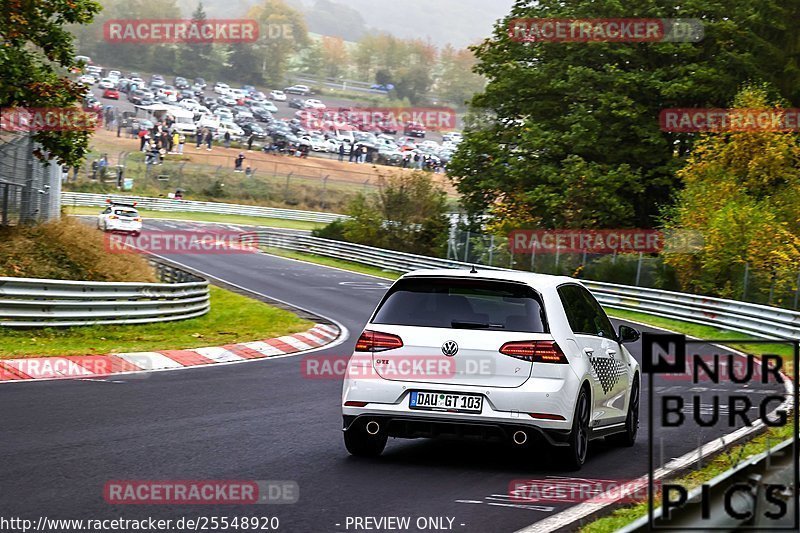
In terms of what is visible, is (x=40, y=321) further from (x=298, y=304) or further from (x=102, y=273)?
(x=298, y=304)

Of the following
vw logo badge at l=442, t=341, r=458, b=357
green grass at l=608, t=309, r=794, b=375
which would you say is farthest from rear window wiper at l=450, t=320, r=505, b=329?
green grass at l=608, t=309, r=794, b=375

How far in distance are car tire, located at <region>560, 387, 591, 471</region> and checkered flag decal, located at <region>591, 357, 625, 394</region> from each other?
0.41 m

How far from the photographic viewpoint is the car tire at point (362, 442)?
384 inches

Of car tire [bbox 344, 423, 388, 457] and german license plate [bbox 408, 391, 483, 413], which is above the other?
german license plate [bbox 408, 391, 483, 413]

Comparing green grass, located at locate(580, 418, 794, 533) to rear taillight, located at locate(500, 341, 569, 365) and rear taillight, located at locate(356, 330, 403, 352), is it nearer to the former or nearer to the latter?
rear taillight, located at locate(500, 341, 569, 365)

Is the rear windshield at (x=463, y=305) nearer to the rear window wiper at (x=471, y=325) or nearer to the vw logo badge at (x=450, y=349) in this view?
the rear window wiper at (x=471, y=325)

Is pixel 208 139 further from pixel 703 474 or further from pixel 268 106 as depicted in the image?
pixel 703 474

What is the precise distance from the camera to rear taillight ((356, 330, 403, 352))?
9.60 metres

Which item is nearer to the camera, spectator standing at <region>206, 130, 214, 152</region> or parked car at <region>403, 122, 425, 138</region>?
spectator standing at <region>206, 130, 214, 152</region>

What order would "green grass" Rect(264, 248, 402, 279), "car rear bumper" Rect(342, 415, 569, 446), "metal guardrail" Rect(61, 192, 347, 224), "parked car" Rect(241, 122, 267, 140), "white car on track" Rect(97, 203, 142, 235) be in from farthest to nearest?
"parked car" Rect(241, 122, 267, 140) < "metal guardrail" Rect(61, 192, 347, 224) < "white car on track" Rect(97, 203, 142, 235) < "green grass" Rect(264, 248, 402, 279) < "car rear bumper" Rect(342, 415, 569, 446)

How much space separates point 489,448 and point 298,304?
20.8m

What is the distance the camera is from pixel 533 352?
936cm

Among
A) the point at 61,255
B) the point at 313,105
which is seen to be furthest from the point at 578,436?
the point at 313,105

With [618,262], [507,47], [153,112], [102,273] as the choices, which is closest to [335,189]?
[153,112]
